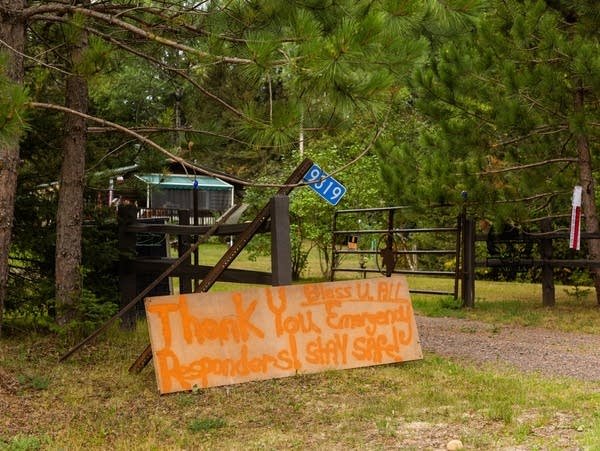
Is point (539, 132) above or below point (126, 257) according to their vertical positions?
above

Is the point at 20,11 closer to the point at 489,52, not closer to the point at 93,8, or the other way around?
the point at 93,8

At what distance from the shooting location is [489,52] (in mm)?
11016

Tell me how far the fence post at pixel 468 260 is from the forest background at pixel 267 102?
0.87ft

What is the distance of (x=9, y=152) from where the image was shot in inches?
244

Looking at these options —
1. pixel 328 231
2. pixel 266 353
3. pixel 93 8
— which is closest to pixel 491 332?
pixel 266 353

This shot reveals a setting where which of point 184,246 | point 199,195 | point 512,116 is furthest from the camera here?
point 199,195

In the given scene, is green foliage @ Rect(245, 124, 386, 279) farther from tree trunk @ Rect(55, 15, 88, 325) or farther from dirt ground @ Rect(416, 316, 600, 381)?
tree trunk @ Rect(55, 15, 88, 325)

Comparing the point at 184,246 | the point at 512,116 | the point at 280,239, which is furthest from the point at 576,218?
the point at 280,239

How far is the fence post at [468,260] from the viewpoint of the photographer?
A: 1188 centimetres

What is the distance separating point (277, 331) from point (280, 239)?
767mm

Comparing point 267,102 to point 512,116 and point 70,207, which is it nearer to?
point 70,207

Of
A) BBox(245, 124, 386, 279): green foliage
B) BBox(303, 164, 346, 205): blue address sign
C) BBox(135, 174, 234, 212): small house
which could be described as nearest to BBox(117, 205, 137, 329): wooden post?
BBox(303, 164, 346, 205): blue address sign

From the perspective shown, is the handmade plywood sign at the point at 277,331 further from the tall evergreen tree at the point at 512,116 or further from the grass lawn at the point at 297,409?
the tall evergreen tree at the point at 512,116

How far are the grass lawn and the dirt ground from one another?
0.53 m
